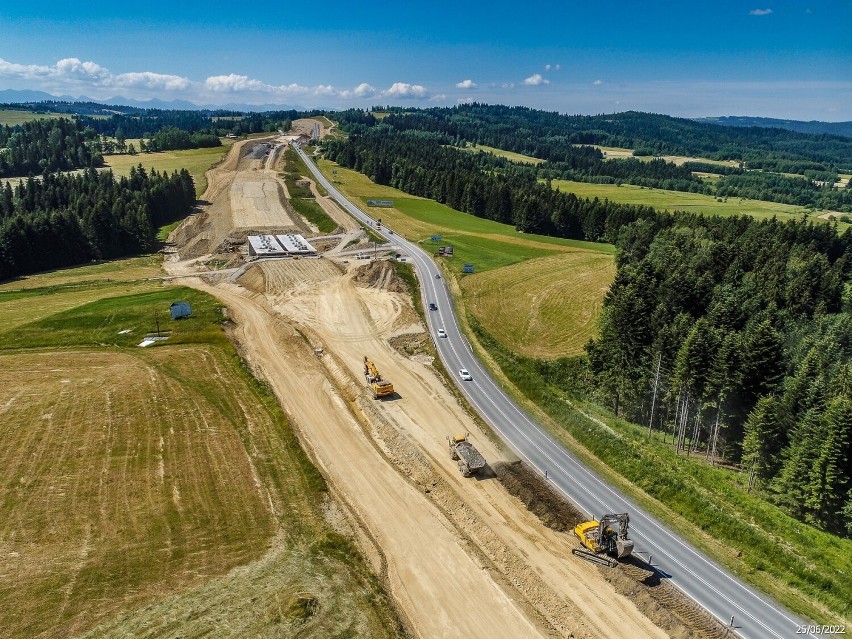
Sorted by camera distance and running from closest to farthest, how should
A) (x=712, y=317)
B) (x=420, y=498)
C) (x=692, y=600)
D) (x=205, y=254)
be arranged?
(x=692, y=600) → (x=420, y=498) → (x=712, y=317) → (x=205, y=254)

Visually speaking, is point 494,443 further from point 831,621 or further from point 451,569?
point 831,621

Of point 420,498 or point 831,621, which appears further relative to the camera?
point 420,498

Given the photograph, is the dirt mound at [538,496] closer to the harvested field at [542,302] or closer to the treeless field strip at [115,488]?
the treeless field strip at [115,488]

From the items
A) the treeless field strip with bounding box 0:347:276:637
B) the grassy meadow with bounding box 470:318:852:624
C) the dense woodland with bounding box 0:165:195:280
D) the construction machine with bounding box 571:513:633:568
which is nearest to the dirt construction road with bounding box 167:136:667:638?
the construction machine with bounding box 571:513:633:568

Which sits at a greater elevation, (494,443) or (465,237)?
(465,237)

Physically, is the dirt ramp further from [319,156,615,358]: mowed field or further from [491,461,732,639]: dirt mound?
[491,461,732,639]: dirt mound

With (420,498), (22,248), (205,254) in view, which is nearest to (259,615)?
(420,498)

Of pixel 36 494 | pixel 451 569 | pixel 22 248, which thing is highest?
pixel 22 248
